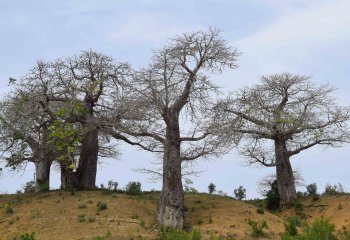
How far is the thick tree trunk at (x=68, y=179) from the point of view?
2252 centimetres

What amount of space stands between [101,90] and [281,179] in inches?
390

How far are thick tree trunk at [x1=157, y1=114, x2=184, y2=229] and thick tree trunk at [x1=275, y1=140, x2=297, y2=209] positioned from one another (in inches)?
303

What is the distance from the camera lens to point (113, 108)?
22469 millimetres

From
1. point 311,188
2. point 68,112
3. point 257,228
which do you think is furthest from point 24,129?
point 311,188

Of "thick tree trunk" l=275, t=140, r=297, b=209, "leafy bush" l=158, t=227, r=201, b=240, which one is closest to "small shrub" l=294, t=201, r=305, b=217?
"thick tree trunk" l=275, t=140, r=297, b=209

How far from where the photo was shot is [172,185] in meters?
18.4

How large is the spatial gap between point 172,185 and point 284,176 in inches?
332

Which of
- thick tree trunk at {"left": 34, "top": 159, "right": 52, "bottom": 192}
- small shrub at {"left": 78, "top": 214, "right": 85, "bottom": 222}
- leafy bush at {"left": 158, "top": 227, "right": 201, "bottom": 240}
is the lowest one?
leafy bush at {"left": 158, "top": 227, "right": 201, "bottom": 240}

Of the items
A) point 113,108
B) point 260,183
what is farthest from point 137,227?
point 260,183

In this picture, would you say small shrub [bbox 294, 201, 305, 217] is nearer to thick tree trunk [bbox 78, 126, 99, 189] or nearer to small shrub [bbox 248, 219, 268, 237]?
small shrub [bbox 248, 219, 268, 237]

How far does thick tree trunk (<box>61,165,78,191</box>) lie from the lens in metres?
22.5

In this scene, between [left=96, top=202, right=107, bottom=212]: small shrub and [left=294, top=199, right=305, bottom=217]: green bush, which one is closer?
[left=96, top=202, right=107, bottom=212]: small shrub

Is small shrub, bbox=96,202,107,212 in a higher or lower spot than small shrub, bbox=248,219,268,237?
higher

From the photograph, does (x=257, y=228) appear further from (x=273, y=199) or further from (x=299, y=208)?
(x=273, y=199)
